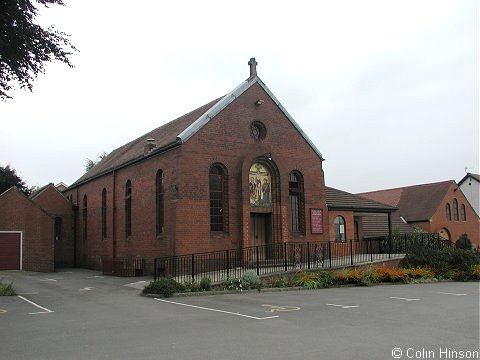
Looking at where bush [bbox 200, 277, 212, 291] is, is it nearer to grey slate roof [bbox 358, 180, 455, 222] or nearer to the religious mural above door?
Answer: the religious mural above door

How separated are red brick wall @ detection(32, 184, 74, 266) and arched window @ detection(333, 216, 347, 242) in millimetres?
19746

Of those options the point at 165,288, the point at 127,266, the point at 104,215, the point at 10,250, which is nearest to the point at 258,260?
the point at 165,288

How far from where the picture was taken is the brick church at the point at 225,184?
859 inches

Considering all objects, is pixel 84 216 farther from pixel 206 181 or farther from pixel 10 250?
pixel 206 181

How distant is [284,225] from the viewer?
79.8ft

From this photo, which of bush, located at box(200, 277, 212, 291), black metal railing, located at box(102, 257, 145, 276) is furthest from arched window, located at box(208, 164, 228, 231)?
bush, located at box(200, 277, 212, 291)

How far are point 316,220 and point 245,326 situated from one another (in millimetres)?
16870

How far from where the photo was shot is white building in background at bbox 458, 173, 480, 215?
5741 cm

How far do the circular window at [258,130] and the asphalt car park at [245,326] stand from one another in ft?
32.6

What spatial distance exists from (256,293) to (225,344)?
8761 mm

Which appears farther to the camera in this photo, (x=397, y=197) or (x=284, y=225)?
(x=397, y=197)

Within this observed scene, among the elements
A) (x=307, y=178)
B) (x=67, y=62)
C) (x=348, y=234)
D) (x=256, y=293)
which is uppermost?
(x=67, y=62)

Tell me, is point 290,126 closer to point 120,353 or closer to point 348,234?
point 348,234

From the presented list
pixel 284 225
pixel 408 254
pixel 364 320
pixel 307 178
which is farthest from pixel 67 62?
pixel 408 254
